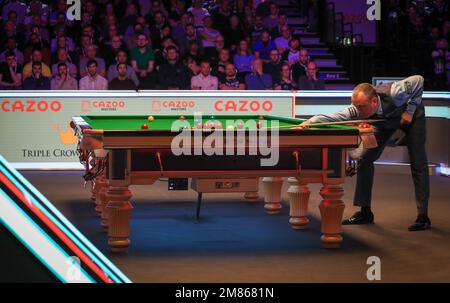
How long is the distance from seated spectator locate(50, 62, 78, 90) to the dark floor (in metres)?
2.74

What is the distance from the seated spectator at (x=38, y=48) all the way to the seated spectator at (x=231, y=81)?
280 cm

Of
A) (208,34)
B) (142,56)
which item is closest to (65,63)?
(142,56)

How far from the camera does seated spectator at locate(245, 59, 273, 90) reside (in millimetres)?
13570

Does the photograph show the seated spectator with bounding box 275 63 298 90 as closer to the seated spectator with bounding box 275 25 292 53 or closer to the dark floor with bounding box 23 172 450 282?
the seated spectator with bounding box 275 25 292 53

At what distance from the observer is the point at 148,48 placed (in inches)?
553

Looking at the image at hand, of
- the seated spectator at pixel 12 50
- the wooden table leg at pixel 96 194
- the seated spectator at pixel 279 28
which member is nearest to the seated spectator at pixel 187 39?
the seated spectator at pixel 279 28

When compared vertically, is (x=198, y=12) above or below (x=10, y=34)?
above

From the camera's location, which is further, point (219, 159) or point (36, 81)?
point (36, 81)

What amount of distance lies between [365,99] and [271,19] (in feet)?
28.3

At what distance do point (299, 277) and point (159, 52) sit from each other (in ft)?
28.4

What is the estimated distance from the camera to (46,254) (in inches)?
81.0

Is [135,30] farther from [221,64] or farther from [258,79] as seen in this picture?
[258,79]

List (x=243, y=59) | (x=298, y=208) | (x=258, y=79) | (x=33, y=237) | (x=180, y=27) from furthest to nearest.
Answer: (x=180, y=27) < (x=243, y=59) < (x=258, y=79) < (x=298, y=208) < (x=33, y=237)

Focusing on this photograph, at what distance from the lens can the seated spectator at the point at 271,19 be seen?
52.3 ft
